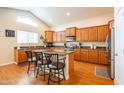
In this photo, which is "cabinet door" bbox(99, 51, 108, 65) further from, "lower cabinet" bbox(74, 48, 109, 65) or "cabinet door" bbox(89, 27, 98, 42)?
"cabinet door" bbox(89, 27, 98, 42)

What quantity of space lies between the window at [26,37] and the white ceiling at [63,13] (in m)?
1.42

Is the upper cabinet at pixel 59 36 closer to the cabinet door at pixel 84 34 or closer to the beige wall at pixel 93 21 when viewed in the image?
the beige wall at pixel 93 21

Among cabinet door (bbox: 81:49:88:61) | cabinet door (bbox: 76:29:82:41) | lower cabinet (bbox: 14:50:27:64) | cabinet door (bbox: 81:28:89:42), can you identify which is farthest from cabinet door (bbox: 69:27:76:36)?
lower cabinet (bbox: 14:50:27:64)

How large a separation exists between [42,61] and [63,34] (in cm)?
454

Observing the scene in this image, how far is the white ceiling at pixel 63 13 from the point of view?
5.70 metres

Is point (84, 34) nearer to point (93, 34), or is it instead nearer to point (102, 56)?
point (93, 34)

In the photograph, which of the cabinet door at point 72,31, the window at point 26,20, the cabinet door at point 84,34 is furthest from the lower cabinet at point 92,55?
the window at point 26,20

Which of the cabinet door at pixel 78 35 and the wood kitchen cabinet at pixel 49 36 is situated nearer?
the cabinet door at pixel 78 35

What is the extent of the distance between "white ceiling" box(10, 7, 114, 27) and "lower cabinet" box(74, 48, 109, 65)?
2057 mm

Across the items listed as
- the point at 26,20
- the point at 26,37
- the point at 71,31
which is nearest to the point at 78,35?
the point at 71,31

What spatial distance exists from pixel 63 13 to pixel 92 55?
306cm

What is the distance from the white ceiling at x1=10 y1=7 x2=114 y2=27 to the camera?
18.7 ft

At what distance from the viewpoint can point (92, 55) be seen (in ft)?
20.1
